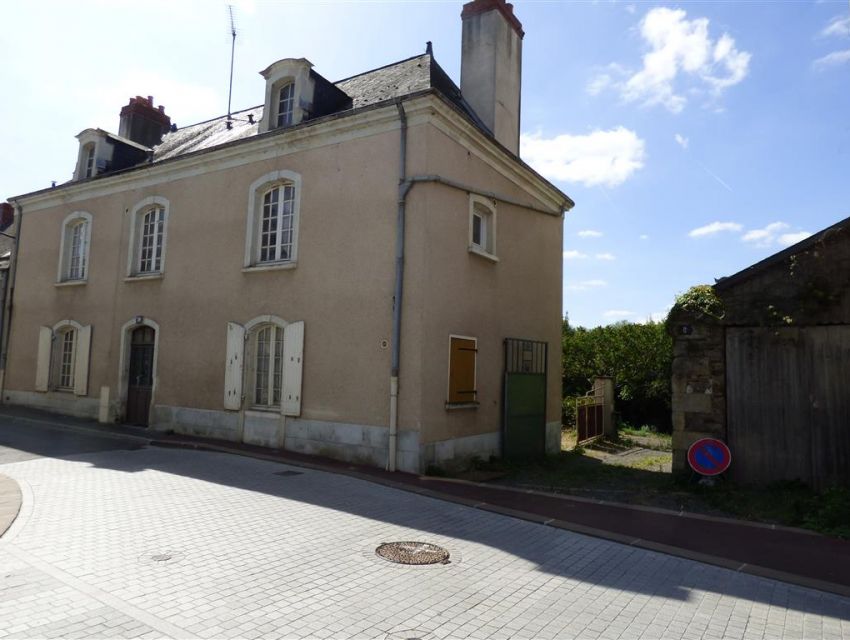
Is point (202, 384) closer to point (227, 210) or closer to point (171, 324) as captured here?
point (171, 324)

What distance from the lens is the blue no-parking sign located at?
27.0 ft

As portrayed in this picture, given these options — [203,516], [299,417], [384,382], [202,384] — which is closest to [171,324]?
[202,384]

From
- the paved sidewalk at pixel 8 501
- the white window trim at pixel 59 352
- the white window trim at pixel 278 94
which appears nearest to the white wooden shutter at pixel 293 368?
the paved sidewalk at pixel 8 501

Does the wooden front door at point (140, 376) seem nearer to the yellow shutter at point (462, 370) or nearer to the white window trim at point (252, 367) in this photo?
the white window trim at point (252, 367)

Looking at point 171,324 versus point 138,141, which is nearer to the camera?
point 171,324

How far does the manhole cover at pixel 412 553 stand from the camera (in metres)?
5.31

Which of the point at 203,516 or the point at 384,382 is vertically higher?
the point at 384,382

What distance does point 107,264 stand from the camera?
48.3ft

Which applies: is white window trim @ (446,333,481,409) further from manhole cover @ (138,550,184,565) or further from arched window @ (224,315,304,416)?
manhole cover @ (138,550,184,565)

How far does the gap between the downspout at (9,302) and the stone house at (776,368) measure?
58.4 ft

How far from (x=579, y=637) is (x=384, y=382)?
6.05m

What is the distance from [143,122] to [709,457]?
1818 centimetres

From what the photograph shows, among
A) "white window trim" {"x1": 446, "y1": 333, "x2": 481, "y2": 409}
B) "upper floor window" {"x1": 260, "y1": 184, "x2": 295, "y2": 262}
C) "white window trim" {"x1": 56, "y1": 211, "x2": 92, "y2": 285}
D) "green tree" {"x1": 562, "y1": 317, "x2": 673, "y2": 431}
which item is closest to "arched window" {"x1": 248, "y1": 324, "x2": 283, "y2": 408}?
"upper floor window" {"x1": 260, "y1": 184, "x2": 295, "y2": 262}

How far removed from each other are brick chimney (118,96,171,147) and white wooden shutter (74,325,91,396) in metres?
6.68
